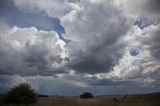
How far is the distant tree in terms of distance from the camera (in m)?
65.1

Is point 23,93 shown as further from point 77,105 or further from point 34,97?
point 77,105

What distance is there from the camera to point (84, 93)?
379ft

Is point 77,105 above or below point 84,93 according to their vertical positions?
below

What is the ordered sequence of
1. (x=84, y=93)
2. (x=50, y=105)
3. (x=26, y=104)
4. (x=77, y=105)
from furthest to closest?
(x=84, y=93) < (x=77, y=105) < (x=50, y=105) < (x=26, y=104)

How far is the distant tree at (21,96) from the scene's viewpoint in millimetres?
65125

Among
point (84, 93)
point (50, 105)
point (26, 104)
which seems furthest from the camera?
point (84, 93)

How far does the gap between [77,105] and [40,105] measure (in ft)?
40.2

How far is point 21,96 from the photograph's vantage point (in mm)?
65500

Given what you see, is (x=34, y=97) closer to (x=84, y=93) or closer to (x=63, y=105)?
(x=63, y=105)

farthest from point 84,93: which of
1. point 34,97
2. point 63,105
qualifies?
point 34,97

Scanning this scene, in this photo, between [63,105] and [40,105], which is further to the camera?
[63,105]

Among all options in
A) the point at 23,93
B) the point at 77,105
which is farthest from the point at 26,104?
the point at 77,105

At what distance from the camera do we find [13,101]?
66250mm

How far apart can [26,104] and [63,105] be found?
447 inches
